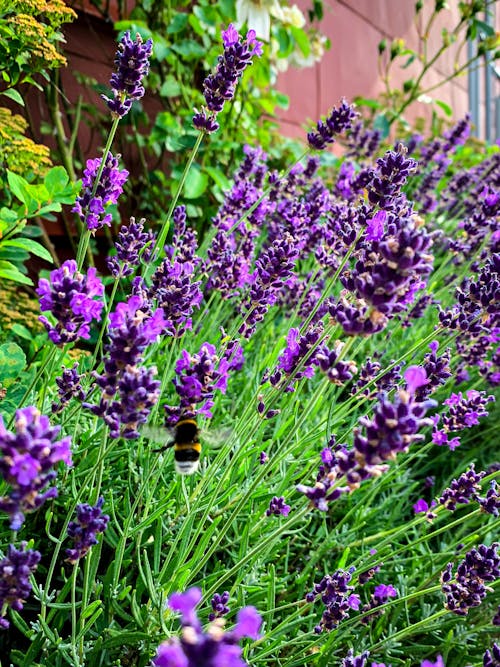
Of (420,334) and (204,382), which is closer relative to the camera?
(204,382)

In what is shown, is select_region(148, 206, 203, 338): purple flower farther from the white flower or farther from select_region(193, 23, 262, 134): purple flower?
the white flower

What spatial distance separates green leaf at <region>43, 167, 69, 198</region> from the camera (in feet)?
6.20

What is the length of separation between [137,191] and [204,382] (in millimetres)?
2609

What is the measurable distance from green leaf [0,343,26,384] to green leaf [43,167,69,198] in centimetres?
51

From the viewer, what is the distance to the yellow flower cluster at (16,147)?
2.04m

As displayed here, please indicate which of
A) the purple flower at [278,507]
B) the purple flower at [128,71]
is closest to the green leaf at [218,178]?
the purple flower at [128,71]

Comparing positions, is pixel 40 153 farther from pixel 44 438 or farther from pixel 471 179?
pixel 471 179

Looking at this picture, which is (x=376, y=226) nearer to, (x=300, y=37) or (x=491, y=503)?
(x=491, y=503)

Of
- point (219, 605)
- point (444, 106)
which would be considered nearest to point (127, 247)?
point (219, 605)

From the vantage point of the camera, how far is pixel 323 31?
5352 mm

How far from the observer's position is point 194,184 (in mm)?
2998

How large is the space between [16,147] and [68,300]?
125cm

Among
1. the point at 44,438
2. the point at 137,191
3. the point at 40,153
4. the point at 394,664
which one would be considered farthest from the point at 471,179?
the point at 44,438

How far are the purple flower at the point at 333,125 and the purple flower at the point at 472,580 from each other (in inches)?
49.2
